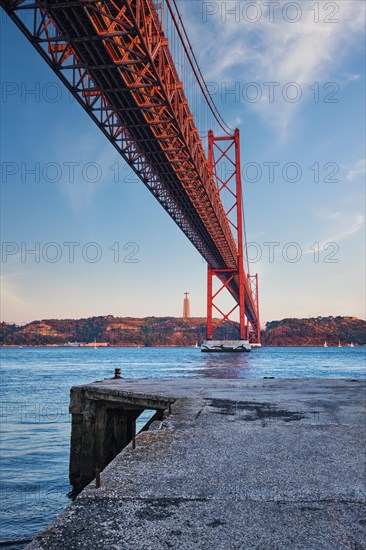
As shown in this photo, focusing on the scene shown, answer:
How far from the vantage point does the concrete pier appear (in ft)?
8.83

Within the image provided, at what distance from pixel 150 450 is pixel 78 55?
1665 centimetres

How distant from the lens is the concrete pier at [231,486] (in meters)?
2.69

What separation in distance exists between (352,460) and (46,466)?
7.83 meters

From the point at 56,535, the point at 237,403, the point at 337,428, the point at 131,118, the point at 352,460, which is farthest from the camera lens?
the point at 131,118

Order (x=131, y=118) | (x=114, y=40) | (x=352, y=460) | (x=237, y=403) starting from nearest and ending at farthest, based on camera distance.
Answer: (x=352, y=460) < (x=237, y=403) < (x=114, y=40) < (x=131, y=118)

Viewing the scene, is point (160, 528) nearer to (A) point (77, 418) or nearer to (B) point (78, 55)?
(A) point (77, 418)

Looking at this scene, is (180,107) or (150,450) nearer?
(150,450)

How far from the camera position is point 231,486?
12.0ft

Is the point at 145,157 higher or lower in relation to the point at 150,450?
higher

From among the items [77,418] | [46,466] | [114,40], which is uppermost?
[114,40]

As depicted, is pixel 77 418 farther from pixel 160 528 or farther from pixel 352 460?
pixel 160 528

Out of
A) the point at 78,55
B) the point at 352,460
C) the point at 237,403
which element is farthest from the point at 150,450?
the point at 78,55

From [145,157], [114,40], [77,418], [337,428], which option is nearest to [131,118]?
[145,157]

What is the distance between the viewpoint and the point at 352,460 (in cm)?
444
